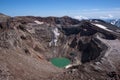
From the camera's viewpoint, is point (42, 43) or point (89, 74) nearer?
point (89, 74)

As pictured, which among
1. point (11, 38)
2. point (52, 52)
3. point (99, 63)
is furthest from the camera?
point (52, 52)

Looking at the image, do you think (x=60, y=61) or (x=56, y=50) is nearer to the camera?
(x=60, y=61)

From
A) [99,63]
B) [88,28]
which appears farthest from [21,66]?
[88,28]

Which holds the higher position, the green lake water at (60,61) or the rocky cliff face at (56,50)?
the rocky cliff face at (56,50)

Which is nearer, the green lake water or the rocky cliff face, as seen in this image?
the rocky cliff face

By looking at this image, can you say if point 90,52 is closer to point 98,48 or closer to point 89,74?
point 98,48

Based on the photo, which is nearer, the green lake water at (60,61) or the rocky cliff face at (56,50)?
the rocky cliff face at (56,50)

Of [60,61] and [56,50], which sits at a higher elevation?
[56,50]

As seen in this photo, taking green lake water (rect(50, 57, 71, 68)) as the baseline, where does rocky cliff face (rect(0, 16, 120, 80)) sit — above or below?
above
